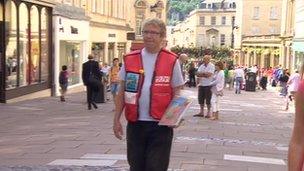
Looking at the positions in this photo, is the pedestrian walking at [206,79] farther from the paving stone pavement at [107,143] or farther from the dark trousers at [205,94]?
the paving stone pavement at [107,143]

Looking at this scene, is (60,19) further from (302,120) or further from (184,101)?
(302,120)

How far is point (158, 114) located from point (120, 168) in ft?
8.08

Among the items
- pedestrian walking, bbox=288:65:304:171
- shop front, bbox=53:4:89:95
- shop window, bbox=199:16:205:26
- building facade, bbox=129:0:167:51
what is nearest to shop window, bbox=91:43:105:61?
shop front, bbox=53:4:89:95

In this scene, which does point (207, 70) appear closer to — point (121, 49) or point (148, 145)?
point (148, 145)

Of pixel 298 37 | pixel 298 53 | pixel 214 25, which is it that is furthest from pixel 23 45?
pixel 214 25

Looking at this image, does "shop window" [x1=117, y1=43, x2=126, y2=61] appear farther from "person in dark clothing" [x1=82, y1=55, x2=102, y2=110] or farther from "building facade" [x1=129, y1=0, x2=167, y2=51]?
"person in dark clothing" [x1=82, y1=55, x2=102, y2=110]

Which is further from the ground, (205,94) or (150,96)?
(150,96)

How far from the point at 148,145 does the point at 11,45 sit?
14.3 meters

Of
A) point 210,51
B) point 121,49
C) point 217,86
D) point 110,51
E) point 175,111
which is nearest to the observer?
point 175,111

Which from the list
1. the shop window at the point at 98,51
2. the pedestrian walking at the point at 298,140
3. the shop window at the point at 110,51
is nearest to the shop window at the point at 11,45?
the shop window at the point at 98,51

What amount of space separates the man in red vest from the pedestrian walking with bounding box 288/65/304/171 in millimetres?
1830

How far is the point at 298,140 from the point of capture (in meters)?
2.72

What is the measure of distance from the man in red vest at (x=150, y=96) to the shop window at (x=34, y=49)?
53.5 ft

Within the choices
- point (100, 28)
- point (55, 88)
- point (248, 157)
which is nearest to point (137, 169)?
point (248, 157)
